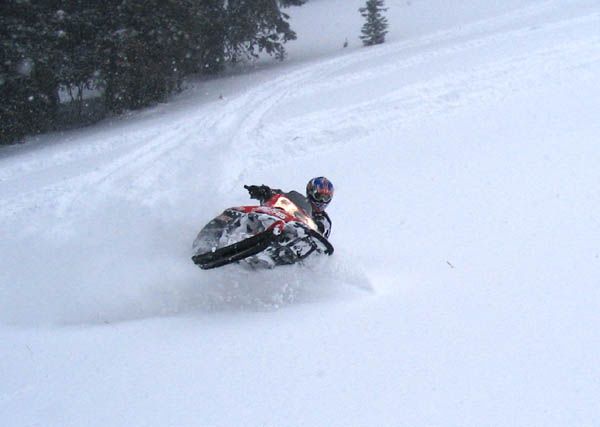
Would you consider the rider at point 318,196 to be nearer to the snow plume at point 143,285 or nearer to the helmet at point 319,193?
the helmet at point 319,193

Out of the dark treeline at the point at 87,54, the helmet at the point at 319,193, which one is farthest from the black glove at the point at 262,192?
the dark treeline at the point at 87,54

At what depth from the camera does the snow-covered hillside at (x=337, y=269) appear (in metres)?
4.11

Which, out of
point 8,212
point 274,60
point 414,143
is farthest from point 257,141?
point 274,60

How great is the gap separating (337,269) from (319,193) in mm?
1088

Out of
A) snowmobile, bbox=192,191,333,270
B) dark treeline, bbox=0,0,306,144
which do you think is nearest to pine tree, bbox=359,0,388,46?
dark treeline, bbox=0,0,306,144

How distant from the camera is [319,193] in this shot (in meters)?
6.48

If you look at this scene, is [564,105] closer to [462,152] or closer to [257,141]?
[462,152]

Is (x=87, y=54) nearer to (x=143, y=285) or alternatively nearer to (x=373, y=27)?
(x=143, y=285)

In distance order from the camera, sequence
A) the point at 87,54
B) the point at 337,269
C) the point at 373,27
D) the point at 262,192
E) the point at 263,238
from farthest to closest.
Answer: the point at 373,27 < the point at 87,54 < the point at 262,192 < the point at 337,269 < the point at 263,238

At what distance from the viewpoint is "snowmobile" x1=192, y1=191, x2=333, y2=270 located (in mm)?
5258

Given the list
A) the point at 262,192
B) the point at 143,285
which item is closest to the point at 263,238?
the point at 262,192

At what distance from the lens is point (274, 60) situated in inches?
1003

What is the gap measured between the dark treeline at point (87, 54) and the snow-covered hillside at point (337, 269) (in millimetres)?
1670

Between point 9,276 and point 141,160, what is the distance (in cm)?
487
